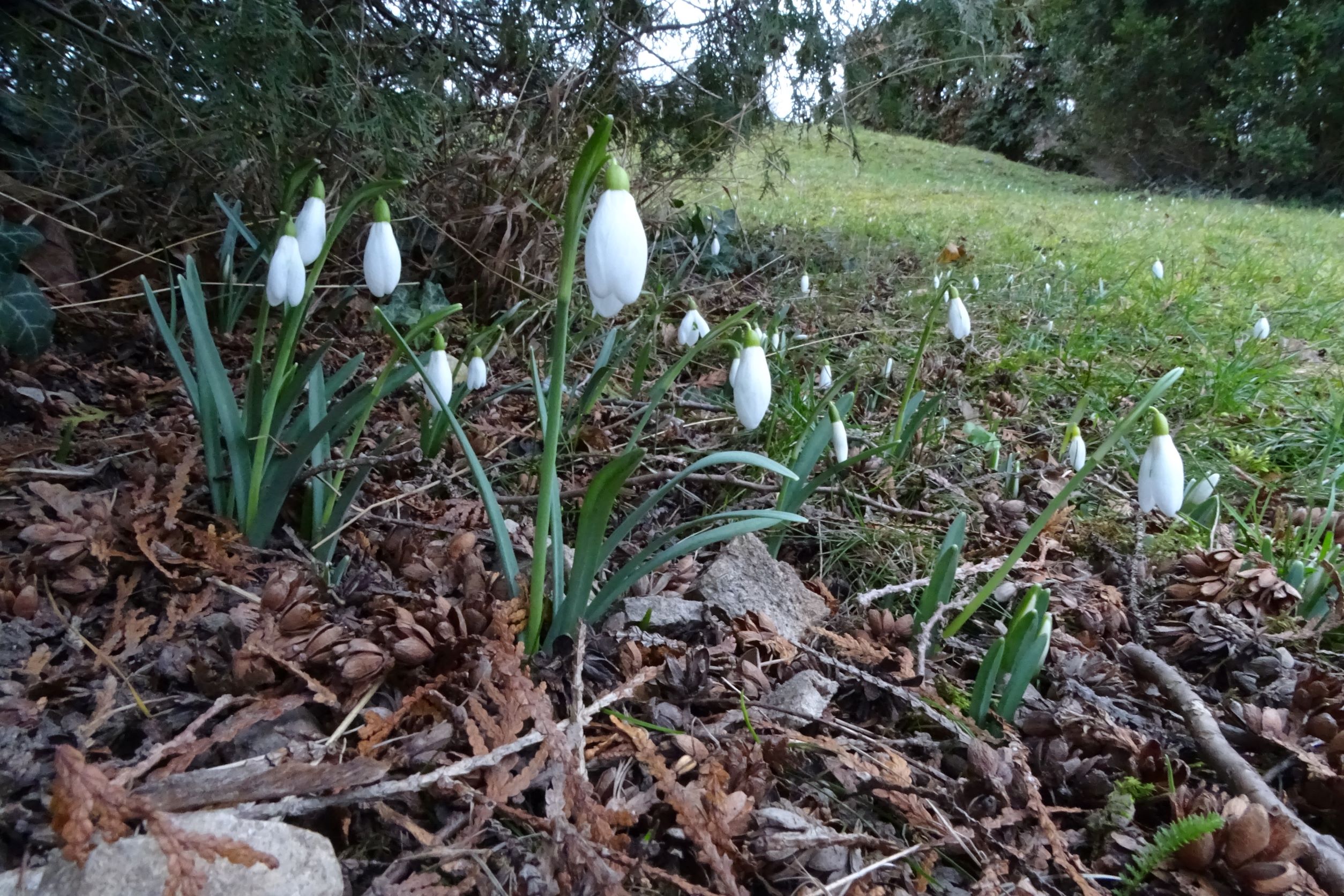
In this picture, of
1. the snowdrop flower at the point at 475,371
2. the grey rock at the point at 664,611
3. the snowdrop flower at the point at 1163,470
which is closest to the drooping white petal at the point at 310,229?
the snowdrop flower at the point at 475,371

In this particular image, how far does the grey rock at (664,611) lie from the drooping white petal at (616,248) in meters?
0.63

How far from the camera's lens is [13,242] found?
2117 millimetres

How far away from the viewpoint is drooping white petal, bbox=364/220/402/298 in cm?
143

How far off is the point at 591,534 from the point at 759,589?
0.49 m

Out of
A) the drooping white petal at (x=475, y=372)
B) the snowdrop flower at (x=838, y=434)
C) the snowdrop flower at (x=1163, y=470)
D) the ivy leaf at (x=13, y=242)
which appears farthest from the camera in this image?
the ivy leaf at (x=13, y=242)

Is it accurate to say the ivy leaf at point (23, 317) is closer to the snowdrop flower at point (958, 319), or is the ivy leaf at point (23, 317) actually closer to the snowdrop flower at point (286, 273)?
the snowdrop flower at point (286, 273)

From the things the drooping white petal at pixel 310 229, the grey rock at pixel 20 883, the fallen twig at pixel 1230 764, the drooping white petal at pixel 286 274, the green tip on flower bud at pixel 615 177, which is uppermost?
the green tip on flower bud at pixel 615 177

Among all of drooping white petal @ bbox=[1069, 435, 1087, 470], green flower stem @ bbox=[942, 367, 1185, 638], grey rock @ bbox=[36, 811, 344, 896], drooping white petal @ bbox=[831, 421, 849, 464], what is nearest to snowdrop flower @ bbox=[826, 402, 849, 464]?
drooping white petal @ bbox=[831, 421, 849, 464]

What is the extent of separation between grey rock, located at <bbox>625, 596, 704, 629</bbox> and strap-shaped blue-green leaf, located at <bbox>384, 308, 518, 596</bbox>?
9.1 inches

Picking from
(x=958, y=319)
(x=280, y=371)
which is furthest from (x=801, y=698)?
(x=958, y=319)

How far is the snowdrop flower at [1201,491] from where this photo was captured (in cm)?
199

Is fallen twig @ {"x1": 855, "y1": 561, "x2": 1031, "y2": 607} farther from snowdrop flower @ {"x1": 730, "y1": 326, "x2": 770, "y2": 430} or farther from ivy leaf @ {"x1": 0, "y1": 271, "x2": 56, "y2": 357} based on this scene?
ivy leaf @ {"x1": 0, "y1": 271, "x2": 56, "y2": 357}

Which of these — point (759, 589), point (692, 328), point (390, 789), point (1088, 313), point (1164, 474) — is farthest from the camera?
point (1088, 313)

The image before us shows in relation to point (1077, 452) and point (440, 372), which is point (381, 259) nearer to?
point (440, 372)
